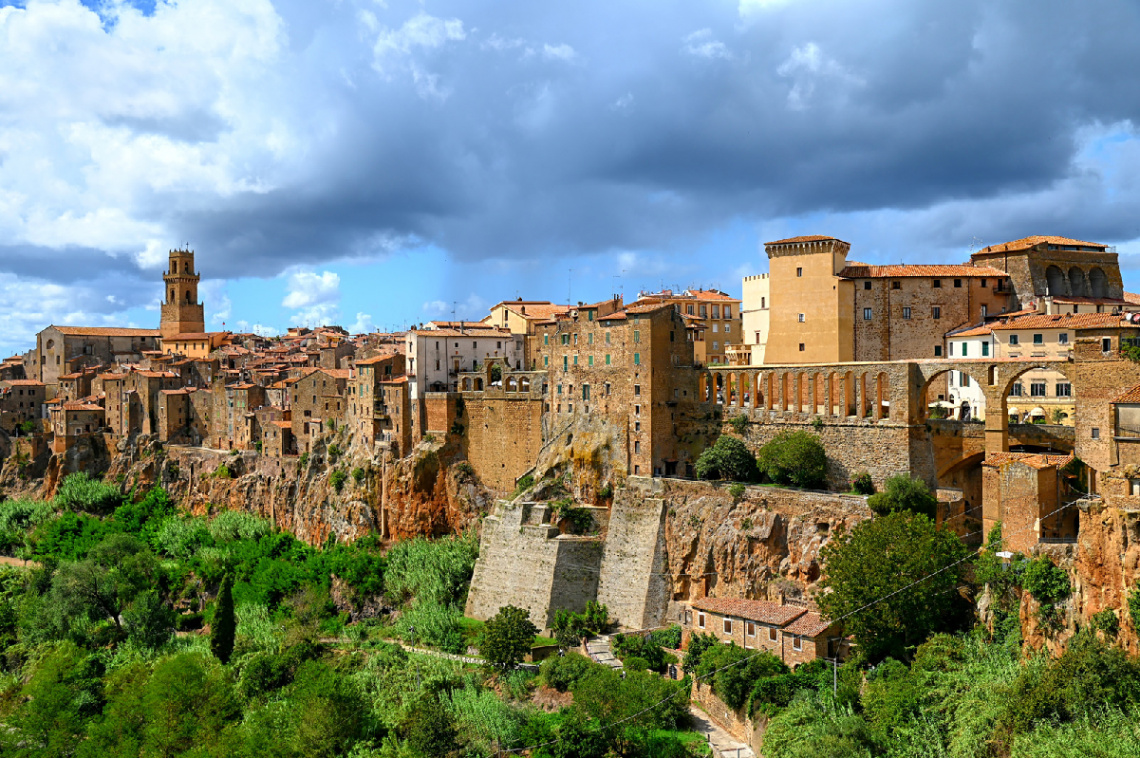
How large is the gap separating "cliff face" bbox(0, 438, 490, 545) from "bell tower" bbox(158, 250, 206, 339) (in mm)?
24235

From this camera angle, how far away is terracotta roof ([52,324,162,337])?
94.4 m

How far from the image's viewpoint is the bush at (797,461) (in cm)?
4347

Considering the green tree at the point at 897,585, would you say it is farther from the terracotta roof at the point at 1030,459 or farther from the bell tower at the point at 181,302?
the bell tower at the point at 181,302

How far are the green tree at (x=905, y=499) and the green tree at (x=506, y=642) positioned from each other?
15.1 meters

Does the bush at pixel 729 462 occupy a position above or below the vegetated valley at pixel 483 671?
above

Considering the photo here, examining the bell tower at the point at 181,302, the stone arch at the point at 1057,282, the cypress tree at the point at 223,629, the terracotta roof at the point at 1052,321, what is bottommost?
the cypress tree at the point at 223,629

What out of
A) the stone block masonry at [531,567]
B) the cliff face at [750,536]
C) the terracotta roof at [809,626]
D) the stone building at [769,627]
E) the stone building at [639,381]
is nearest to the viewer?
the terracotta roof at [809,626]

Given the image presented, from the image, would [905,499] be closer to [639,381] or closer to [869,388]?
[869,388]

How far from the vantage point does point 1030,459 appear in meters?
36.0

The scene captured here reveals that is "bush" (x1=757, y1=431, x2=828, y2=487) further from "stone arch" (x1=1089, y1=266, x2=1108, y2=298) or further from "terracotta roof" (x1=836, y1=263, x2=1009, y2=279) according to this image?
"stone arch" (x1=1089, y1=266, x2=1108, y2=298)

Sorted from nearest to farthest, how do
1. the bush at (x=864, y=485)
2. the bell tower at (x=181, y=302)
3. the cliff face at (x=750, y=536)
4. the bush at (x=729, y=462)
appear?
the cliff face at (x=750, y=536)
the bush at (x=864, y=485)
the bush at (x=729, y=462)
the bell tower at (x=181, y=302)

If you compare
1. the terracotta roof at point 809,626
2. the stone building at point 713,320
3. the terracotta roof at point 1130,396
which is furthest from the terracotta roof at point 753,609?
the stone building at point 713,320

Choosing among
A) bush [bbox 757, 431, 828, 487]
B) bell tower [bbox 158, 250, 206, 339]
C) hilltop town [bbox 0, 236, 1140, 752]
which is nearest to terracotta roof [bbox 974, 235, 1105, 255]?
hilltop town [bbox 0, 236, 1140, 752]

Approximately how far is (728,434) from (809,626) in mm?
12779
